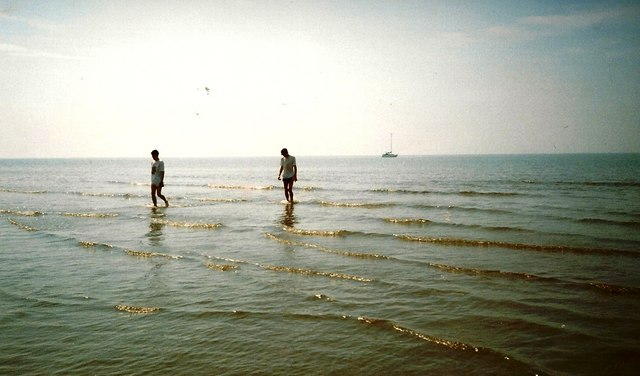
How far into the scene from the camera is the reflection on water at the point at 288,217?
1351 cm

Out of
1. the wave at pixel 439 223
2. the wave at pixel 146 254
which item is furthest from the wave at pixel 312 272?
the wave at pixel 439 223

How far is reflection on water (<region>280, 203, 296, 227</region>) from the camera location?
13508 mm

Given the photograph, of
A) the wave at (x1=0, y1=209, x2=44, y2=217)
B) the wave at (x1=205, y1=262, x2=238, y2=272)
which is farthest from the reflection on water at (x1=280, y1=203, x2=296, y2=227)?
the wave at (x1=0, y1=209, x2=44, y2=217)

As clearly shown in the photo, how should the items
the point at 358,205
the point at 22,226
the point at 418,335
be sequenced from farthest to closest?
the point at 358,205
the point at 22,226
the point at 418,335

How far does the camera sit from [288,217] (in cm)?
1499

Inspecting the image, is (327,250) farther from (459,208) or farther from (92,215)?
(92,215)

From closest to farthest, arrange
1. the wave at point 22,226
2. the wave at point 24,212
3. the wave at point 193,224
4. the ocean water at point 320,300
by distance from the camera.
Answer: the ocean water at point 320,300
the wave at point 22,226
the wave at point 193,224
the wave at point 24,212

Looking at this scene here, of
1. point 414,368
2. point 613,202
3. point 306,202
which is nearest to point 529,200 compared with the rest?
point 613,202

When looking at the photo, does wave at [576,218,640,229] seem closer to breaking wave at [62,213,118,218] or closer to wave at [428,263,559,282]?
wave at [428,263,559,282]

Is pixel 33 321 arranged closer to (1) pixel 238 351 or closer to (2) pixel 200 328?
(2) pixel 200 328

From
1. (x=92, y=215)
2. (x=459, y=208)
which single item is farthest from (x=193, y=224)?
(x=459, y=208)

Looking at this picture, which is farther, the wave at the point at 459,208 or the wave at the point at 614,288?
the wave at the point at 459,208

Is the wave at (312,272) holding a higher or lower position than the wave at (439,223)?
lower

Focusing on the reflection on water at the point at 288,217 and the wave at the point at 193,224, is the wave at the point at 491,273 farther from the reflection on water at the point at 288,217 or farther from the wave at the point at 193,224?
the wave at the point at 193,224
